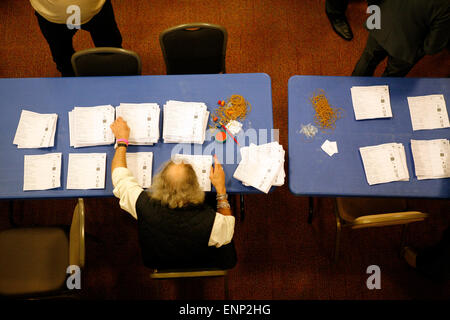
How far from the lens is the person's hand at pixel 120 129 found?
221 centimetres

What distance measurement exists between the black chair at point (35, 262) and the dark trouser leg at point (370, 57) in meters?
2.97

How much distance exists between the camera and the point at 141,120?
2318 mm

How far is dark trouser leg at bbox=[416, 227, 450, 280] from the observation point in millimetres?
2277

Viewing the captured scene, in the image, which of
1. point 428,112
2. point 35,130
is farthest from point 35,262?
point 428,112

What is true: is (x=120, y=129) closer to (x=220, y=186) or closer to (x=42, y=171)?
(x=42, y=171)

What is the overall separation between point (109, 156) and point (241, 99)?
105cm

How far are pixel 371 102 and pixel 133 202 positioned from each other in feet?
6.04

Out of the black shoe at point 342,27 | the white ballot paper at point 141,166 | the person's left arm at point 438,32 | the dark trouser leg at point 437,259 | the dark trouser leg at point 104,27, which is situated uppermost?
the black shoe at point 342,27

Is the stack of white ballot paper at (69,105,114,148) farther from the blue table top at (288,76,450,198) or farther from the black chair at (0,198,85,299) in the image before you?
the blue table top at (288,76,450,198)

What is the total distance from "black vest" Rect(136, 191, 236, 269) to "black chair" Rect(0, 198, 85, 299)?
0.73 m

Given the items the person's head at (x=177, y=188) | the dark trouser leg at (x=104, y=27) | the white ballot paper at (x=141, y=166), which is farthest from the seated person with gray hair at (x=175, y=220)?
the dark trouser leg at (x=104, y=27)

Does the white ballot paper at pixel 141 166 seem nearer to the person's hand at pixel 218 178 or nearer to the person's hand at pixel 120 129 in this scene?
the person's hand at pixel 120 129

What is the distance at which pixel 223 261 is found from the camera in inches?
85.1
